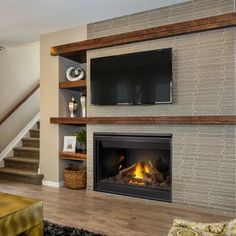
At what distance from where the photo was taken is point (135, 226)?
2.58 m

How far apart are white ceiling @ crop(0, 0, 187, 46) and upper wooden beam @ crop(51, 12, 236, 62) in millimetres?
292

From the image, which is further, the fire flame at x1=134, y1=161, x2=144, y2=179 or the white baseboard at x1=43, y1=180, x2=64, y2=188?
the white baseboard at x1=43, y1=180, x2=64, y2=188

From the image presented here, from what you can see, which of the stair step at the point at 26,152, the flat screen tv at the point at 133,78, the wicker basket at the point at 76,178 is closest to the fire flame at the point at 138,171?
the wicker basket at the point at 76,178

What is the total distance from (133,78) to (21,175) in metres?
2.65

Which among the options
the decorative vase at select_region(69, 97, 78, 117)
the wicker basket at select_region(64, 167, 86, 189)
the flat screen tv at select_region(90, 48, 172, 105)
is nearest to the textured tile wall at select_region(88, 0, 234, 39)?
the flat screen tv at select_region(90, 48, 172, 105)

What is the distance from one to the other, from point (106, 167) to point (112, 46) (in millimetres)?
1718

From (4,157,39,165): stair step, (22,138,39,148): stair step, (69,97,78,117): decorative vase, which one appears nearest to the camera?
(69,97,78,117): decorative vase

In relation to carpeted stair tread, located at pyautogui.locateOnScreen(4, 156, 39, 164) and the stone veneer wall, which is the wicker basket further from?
the stone veneer wall

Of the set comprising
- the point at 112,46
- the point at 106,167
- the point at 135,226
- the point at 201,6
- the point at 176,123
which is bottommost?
the point at 135,226

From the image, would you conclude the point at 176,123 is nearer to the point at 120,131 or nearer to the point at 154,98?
the point at 154,98

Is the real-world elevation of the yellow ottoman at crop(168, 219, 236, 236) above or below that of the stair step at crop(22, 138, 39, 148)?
below

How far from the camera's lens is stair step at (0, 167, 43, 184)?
13.9 feet

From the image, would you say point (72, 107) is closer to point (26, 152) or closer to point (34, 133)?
point (26, 152)

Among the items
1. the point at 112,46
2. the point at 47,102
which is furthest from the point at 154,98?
the point at 47,102
